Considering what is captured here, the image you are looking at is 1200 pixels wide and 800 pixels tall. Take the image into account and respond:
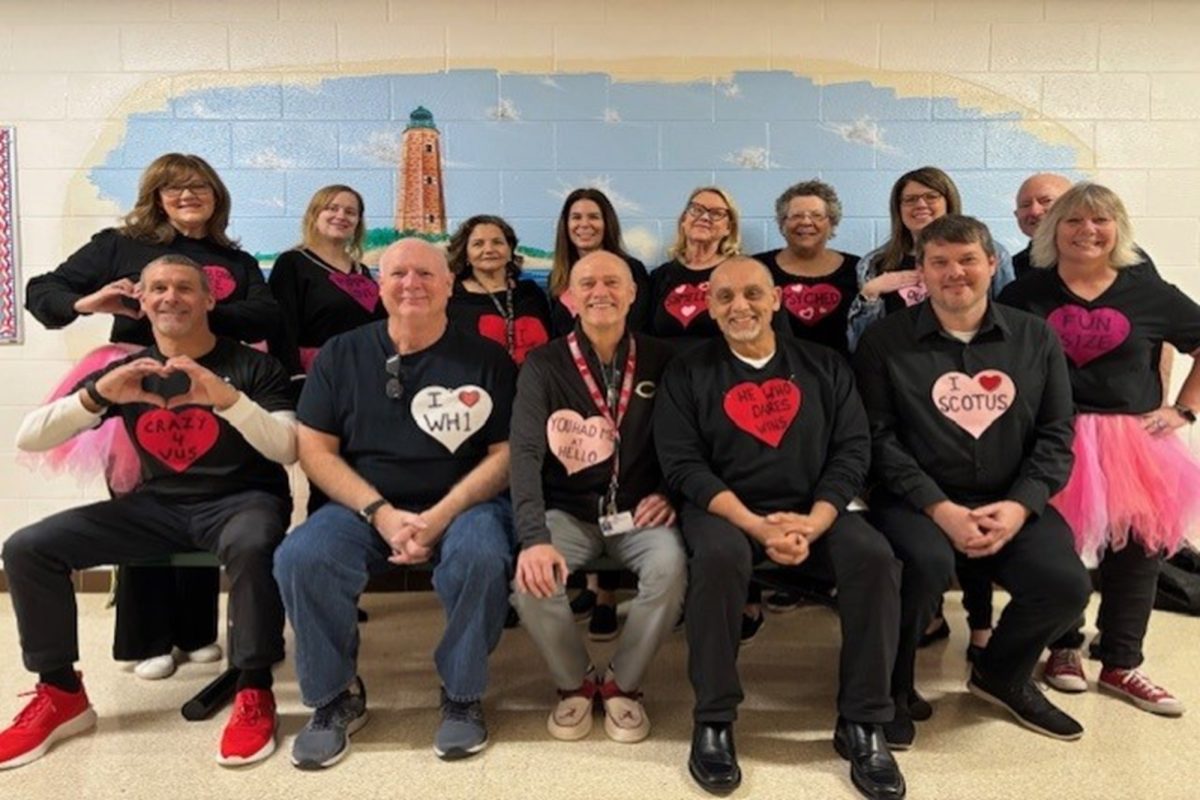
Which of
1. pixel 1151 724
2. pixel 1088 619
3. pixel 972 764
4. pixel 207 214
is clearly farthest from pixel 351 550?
pixel 1088 619

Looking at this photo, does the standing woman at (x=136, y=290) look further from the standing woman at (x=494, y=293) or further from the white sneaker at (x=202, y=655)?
the standing woman at (x=494, y=293)

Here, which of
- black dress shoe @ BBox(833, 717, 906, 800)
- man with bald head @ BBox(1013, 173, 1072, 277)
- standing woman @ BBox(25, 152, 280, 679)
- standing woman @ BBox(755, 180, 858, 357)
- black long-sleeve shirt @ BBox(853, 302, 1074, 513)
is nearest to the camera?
black dress shoe @ BBox(833, 717, 906, 800)

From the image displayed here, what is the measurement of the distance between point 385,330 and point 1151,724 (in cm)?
251

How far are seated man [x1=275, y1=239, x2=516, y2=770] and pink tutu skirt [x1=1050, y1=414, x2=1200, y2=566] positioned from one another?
167 centimetres

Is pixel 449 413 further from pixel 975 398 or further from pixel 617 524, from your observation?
pixel 975 398

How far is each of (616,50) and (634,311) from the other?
1197 mm

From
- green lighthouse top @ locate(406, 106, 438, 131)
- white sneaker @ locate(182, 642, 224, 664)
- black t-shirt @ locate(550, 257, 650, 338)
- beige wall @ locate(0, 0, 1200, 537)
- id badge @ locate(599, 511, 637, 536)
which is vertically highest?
beige wall @ locate(0, 0, 1200, 537)

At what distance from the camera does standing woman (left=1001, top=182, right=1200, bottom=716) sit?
7.84 feet

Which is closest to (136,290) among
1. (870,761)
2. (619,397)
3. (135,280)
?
(135,280)

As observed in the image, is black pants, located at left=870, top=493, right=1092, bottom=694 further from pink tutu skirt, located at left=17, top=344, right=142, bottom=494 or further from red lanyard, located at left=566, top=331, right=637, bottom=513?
pink tutu skirt, located at left=17, top=344, right=142, bottom=494

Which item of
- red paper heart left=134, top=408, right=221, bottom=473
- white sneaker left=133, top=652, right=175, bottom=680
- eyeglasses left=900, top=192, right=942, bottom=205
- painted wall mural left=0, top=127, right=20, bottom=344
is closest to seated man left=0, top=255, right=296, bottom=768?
red paper heart left=134, top=408, right=221, bottom=473

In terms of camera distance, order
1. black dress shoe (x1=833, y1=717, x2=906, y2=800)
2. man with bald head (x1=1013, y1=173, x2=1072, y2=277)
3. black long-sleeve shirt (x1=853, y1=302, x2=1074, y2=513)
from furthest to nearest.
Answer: man with bald head (x1=1013, y1=173, x2=1072, y2=277) → black long-sleeve shirt (x1=853, y1=302, x2=1074, y2=513) → black dress shoe (x1=833, y1=717, x2=906, y2=800)

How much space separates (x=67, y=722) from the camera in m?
2.27

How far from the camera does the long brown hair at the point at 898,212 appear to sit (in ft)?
9.21
